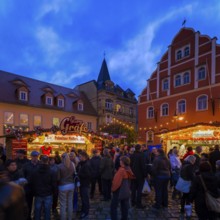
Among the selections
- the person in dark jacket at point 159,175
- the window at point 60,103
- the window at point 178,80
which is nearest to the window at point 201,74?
the window at point 178,80

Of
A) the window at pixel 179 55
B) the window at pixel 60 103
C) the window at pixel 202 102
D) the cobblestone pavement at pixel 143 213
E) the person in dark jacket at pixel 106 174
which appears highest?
the window at pixel 179 55

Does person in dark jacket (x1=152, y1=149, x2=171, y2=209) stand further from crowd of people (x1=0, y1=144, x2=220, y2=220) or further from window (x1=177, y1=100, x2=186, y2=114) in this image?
window (x1=177, y1=100, x2=186, y2=114)

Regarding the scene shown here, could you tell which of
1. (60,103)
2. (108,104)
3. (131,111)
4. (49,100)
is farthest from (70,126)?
(131,111)

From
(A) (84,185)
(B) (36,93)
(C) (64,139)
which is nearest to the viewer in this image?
(A) (84,185)

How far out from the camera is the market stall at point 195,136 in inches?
590

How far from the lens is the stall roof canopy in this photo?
579 inches

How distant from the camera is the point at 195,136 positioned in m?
15.9

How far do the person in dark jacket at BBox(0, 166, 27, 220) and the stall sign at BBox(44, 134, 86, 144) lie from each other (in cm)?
1180

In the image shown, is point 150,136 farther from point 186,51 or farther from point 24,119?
point 24,119

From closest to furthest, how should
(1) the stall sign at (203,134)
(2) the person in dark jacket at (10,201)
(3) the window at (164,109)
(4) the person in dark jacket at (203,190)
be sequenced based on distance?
(2) the person in dark jacket at (10,201) → (4) the person in dark jacket at (203,190) → (1) the stall sign at (203,134) → (3) the window at (164,109)

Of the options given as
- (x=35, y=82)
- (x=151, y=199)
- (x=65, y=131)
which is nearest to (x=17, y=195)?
(x=151, y=199)

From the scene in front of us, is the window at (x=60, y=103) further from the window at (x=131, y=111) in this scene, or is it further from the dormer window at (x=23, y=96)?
the window at (x=131, y=111)

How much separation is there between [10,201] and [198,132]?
15231 millimetres

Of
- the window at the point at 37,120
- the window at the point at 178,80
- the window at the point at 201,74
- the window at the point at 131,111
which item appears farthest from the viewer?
the window at the point at 131,111
